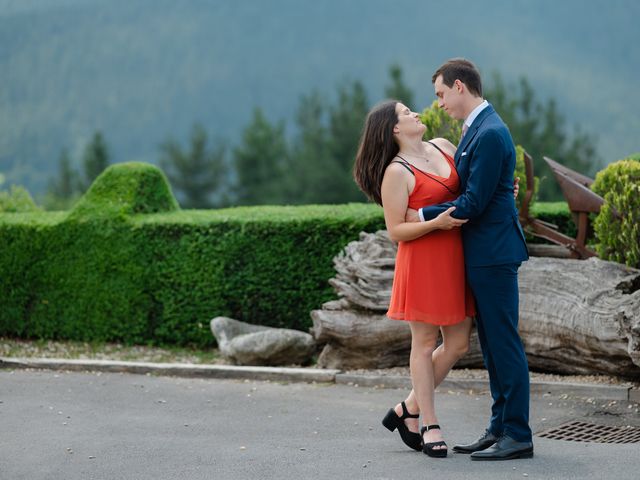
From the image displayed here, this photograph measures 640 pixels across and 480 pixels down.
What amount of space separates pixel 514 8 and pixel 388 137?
142931 mm

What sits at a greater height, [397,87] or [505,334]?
[397,87]

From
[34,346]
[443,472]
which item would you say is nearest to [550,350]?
[443,472]

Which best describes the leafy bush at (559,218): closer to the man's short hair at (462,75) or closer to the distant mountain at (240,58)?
the man's short hair at (462,75)

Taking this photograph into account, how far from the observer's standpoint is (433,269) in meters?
4.98

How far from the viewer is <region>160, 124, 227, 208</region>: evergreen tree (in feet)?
149

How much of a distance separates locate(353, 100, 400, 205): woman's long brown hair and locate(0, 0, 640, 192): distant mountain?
93.8m

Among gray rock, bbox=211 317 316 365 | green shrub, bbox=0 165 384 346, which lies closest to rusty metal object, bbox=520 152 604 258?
green shrub, bbox=0 165 384 346

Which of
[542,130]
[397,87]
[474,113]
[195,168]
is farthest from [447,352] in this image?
[195,168]

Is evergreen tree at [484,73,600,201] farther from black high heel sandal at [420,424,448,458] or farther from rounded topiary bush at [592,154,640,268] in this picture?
black high heel sandal at [420,424,448,458]

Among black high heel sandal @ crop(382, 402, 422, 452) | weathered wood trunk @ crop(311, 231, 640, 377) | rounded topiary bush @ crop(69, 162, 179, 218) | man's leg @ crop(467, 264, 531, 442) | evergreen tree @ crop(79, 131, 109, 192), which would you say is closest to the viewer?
man's leg @ crop(467, 264, 531, 442)

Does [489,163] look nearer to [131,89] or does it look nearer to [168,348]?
[168,348]

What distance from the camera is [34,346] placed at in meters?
10.2

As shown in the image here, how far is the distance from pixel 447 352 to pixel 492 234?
0.74 m

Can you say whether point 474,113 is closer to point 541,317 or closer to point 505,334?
point 505,334
